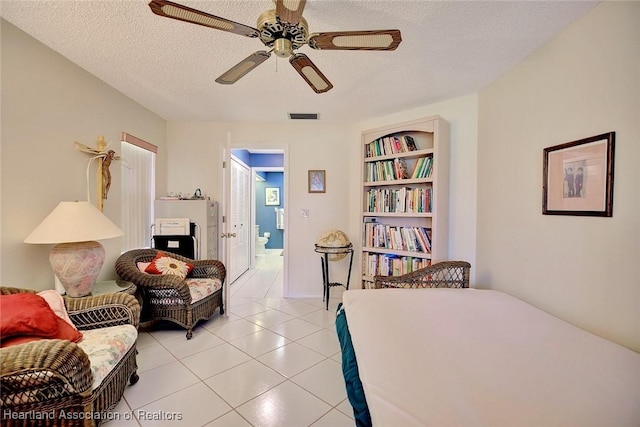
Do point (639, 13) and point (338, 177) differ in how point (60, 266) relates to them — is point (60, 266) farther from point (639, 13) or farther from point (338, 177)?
point (639, 13)

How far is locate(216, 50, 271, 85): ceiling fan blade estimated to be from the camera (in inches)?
58.5

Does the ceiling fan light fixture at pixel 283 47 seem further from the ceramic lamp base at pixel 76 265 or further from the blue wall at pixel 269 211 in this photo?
the blue wall at pixel 269 211

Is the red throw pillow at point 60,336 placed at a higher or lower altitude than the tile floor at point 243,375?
higher

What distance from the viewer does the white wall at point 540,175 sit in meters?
1.33

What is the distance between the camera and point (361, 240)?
322 centimetres

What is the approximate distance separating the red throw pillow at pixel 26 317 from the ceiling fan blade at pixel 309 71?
1.85 meters

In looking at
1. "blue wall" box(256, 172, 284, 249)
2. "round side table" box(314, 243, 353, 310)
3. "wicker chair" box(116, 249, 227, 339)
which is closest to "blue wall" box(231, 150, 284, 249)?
"blue wall" box(256, 172, 284, 249)

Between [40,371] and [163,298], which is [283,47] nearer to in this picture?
[40,371]

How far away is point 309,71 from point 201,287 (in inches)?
87.2

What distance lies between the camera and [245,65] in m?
1.56

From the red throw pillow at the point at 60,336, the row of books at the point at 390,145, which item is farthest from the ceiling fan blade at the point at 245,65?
the row of books at the point at 390,145

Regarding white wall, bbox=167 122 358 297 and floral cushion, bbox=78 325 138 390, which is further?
white wall, bbox=167 122 358 297

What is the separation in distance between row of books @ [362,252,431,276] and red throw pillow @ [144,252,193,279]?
1951 mm

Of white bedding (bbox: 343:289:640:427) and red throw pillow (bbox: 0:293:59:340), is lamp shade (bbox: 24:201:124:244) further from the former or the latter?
white bedding (bbox: 343:289:640:427)
